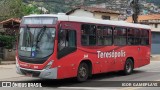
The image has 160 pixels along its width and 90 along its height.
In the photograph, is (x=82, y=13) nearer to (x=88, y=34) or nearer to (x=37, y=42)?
(x=88, y=34)

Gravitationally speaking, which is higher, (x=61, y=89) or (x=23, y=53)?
(x=23, y=53)

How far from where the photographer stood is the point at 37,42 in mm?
13656

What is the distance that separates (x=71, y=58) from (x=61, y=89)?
1.67m

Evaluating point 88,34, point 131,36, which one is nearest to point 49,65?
point 88,34

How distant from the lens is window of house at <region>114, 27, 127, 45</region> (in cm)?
1753

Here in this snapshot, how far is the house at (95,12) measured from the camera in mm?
45875

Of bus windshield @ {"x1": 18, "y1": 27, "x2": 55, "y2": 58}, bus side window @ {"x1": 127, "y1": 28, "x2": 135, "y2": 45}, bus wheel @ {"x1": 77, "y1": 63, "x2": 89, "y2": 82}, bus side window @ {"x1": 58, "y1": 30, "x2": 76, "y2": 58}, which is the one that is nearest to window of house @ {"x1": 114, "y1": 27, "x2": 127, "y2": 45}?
bus side window @ {"x1": 127, "y1": 28, "x2": 135, "y2": 45}

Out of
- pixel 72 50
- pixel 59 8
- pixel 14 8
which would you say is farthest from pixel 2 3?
pixel 72 50

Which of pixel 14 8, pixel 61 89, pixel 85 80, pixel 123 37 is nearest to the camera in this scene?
pixel 61 89

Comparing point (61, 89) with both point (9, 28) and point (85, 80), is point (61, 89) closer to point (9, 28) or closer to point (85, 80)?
point (85, 80)

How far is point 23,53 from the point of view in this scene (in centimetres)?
1406

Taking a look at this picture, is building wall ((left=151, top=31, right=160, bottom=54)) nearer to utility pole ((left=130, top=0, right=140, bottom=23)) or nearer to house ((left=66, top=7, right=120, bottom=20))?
house ((left=66, top=7, right=120, bottom=20))

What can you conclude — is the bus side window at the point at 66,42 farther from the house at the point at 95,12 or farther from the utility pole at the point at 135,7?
the house at the point at 95,12

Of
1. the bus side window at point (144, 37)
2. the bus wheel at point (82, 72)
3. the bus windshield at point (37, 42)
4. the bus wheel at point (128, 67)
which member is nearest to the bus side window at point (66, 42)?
the bus windshield at point (37, 42)
